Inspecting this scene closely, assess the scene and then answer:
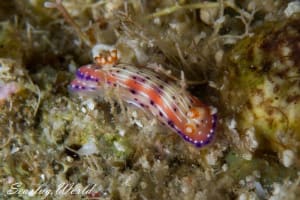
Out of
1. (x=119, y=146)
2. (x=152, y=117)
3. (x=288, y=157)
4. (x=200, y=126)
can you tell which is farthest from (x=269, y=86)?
(x=119, y=146)

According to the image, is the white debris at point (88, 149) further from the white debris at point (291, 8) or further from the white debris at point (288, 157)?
the white debris at point (291, 8)

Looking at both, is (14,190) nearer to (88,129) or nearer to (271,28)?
(88,129)

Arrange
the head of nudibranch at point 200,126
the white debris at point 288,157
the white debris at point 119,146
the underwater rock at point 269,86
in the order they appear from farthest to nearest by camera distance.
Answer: the white debris at point 119,146 < the head of nudibranch at point 200,126 < the white debris at point 288,157 < the underwater rock at point 269,86

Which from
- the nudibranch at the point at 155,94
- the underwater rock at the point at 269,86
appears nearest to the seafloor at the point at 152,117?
the underwater rock at the point at 269,86

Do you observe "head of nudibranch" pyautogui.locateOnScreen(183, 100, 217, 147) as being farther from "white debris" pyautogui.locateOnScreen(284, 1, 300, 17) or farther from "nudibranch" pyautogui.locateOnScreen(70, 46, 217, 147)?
"white debris" pyautogui.locateOnScreen(284, 1, 300, 17)

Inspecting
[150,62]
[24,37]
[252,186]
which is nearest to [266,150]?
[252,186]

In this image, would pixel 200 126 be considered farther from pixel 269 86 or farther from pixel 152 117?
pixel 269 86

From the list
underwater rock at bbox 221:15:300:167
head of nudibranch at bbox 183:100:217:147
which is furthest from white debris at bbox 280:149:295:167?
head of nudibranch at bbox 183:100:217:147
